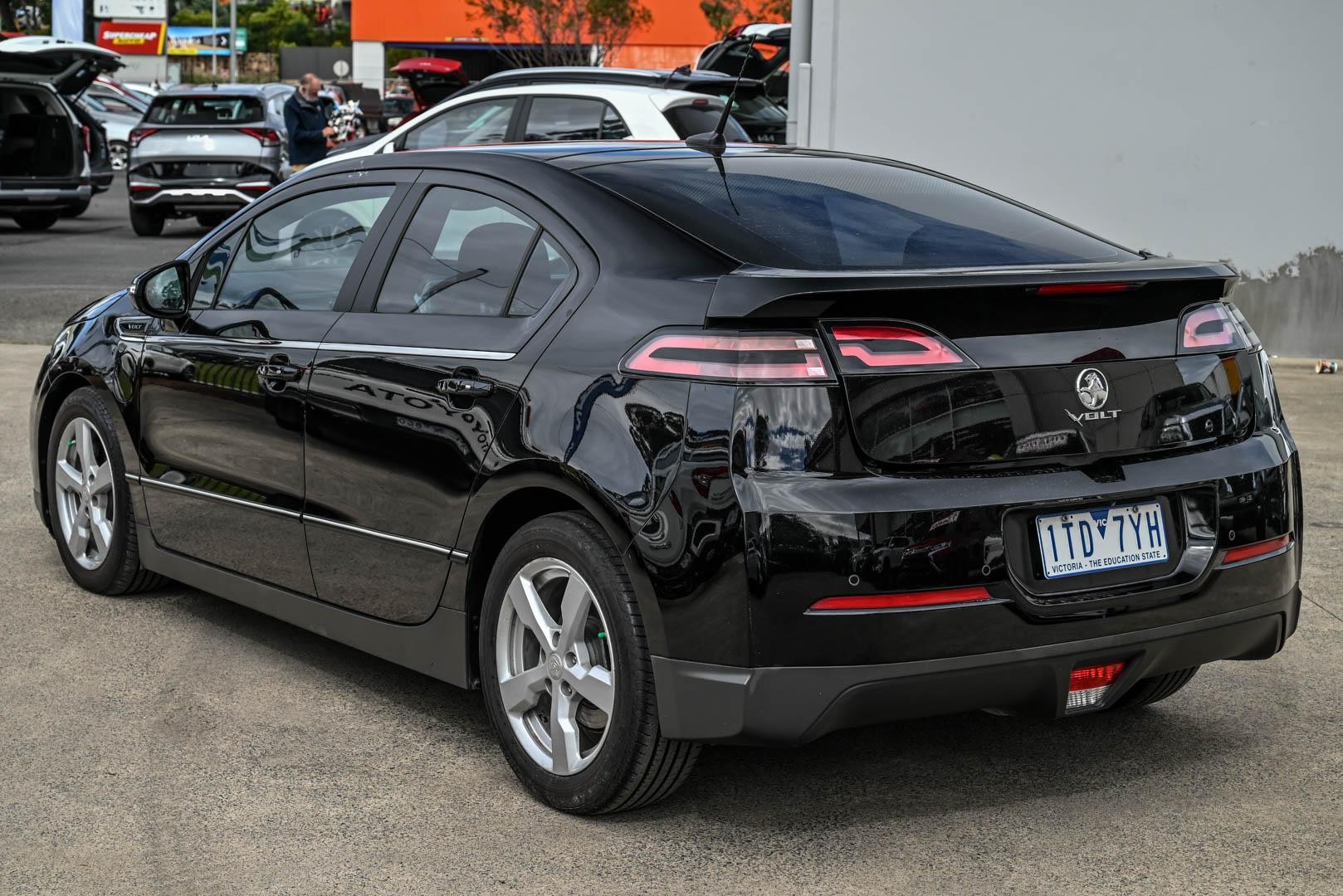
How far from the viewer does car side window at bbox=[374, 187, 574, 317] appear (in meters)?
3.93

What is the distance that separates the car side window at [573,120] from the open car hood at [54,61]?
224 inches

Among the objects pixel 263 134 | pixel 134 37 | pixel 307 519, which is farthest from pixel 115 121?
pixel 134 37

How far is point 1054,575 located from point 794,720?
2.01ft

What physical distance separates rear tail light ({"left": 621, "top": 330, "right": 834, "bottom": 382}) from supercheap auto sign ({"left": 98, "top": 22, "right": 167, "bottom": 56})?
101 metres

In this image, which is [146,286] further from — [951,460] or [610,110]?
[610,110]

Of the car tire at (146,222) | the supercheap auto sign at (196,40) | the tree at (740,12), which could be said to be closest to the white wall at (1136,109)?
the car tire at (146,222)

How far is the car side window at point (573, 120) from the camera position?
11.6 m

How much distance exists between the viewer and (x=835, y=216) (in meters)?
4.04

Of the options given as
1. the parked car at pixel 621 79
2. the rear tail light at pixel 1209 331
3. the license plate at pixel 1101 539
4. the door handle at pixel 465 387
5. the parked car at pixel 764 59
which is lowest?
the license plate at pixel 1101 539

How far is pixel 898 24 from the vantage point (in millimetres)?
11805

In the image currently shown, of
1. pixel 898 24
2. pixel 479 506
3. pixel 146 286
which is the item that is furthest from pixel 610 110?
pixel 479 506

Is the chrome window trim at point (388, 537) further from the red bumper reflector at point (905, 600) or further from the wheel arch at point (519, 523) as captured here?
the red bumper reflector at point (905, 600)

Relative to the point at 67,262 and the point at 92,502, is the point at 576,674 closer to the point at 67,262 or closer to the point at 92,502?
the point at 92,502

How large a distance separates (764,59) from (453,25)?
4951cm
